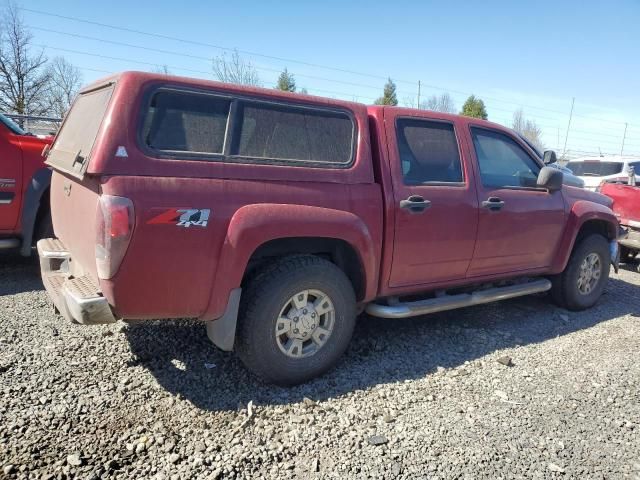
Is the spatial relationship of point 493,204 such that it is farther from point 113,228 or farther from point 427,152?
point 113,228

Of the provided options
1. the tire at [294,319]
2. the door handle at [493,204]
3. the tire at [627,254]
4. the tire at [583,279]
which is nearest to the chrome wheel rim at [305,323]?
the tire at [294,319]

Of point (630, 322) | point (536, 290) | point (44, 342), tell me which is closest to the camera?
point (44, 342)

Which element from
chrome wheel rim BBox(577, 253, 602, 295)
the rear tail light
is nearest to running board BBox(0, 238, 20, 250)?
the rear tail light

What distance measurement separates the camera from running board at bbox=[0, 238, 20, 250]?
196 inches

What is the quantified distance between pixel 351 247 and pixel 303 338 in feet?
2.35

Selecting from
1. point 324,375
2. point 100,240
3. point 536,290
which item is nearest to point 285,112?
point 100,240

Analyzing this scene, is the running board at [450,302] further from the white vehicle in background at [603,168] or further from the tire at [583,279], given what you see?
the white vehicle in background at [603,168]

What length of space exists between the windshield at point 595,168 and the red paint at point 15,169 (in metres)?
14.5

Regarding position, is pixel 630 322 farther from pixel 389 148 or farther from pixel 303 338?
pixel 303 338

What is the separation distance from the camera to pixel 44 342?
3.62 metres

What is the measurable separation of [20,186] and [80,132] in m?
2.43

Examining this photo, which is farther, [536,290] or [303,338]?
[536,290]

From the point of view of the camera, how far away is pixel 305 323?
3.25 metres

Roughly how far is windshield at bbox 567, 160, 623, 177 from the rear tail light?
1487 cm
